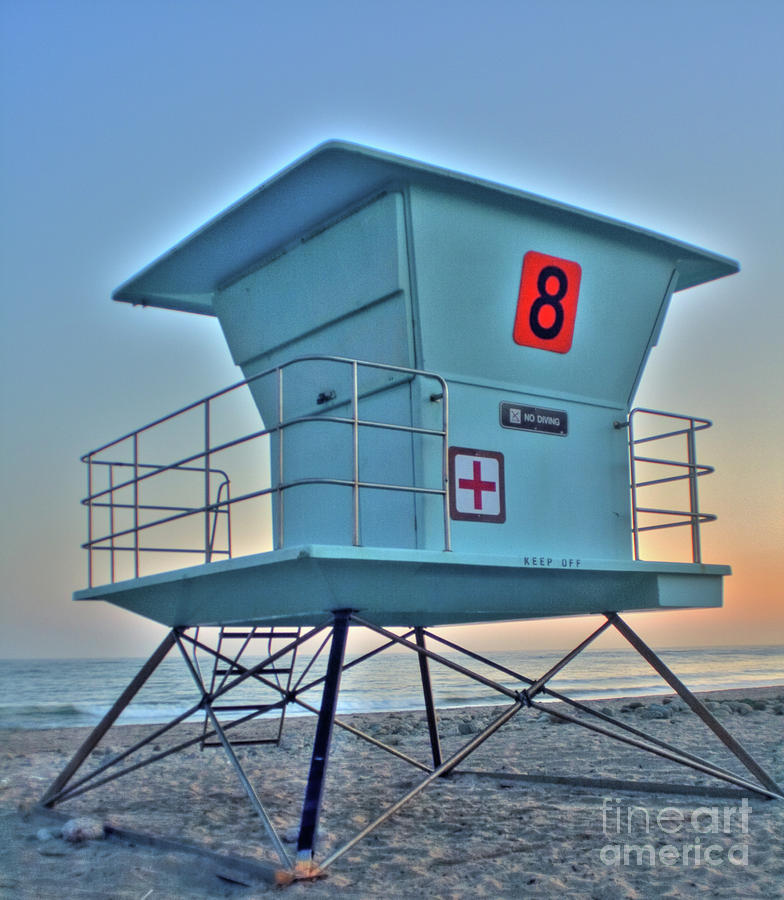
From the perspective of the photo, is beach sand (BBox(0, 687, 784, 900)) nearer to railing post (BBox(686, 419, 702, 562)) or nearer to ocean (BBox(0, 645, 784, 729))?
railing post (BBox(686, 419, 702, 562))

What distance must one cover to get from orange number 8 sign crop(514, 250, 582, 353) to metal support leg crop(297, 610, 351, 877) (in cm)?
293

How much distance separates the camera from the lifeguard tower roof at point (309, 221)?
7305mm

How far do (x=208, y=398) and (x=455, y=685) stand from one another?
1149 inches

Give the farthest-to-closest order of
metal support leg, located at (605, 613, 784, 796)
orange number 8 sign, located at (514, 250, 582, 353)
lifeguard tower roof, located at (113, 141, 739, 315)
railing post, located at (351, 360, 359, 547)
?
metal support leg, located at (605, 613, 784, 796), orange number 8 sign, located at (514, 250, 582, 353), lifeguard tower roof, located at (113, 141, 739, 315), railing post, located at (351, 360, 359, 547)

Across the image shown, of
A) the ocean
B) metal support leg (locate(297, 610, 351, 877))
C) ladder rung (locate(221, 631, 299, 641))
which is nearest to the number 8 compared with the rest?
metal support leg (locate(297, 610, 351, 877))

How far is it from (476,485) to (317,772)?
2338mm

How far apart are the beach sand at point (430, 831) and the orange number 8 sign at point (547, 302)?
3.83 m

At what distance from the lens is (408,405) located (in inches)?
292

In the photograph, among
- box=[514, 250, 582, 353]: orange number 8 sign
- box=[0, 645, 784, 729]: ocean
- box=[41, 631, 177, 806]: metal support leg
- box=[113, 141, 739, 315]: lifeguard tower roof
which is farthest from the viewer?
box=[0, 645, 784, 729]: ocean

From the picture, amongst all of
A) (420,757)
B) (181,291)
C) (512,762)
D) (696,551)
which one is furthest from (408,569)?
(420,757)

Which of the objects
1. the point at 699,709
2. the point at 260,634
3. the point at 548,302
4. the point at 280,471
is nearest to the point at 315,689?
the point at 260,634

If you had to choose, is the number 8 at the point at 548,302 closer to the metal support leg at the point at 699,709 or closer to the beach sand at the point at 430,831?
the metal support leg at the point at 699,709

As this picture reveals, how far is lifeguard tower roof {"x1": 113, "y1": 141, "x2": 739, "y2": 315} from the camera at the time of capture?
730 centimetres

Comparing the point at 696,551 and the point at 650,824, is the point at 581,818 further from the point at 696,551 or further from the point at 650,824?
the point at 696,551
